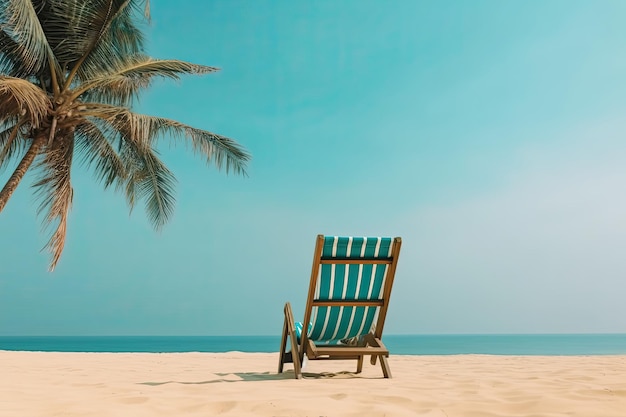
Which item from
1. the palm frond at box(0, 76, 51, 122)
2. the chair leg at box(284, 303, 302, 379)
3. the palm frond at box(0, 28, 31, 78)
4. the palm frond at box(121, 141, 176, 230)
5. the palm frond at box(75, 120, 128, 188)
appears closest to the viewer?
the chair leg at box(284, 303, 302, 379)

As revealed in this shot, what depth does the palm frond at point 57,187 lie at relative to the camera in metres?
8.30

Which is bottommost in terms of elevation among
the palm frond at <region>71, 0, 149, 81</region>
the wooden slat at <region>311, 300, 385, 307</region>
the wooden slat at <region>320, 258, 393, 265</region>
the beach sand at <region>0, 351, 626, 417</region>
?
the beach sand at <region>0, 351, 626, 417</region>

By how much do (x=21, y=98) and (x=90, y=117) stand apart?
204 cm

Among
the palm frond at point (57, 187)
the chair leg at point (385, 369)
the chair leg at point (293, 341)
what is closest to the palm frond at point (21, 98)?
the palm frond at point (57, 187)

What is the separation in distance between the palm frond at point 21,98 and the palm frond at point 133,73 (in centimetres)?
83

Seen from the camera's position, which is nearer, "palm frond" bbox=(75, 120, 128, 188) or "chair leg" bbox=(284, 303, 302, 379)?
"chair leg" bbox=(284, 303, 302, 379)

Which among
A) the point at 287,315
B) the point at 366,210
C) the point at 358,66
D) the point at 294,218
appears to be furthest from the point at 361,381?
the point at 358,66

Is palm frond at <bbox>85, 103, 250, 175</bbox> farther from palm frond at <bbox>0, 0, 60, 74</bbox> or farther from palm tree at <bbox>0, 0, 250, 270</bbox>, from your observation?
palm frond at <bbox>0, 0, 60, 74</bbox>

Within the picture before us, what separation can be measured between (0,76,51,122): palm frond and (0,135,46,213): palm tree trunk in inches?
22.5

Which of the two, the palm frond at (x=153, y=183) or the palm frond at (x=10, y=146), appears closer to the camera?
the palm frond at (x=153, y=183)

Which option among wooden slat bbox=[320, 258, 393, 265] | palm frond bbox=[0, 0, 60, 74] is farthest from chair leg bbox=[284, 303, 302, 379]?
palm frond bbox=[0, 0, 60, 74]

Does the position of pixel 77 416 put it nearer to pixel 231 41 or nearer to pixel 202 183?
pixel 231 41

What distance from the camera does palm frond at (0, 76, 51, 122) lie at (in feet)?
20.5

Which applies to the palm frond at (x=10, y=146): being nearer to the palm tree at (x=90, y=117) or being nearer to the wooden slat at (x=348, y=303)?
the palm tree at (x=90, y=117)
